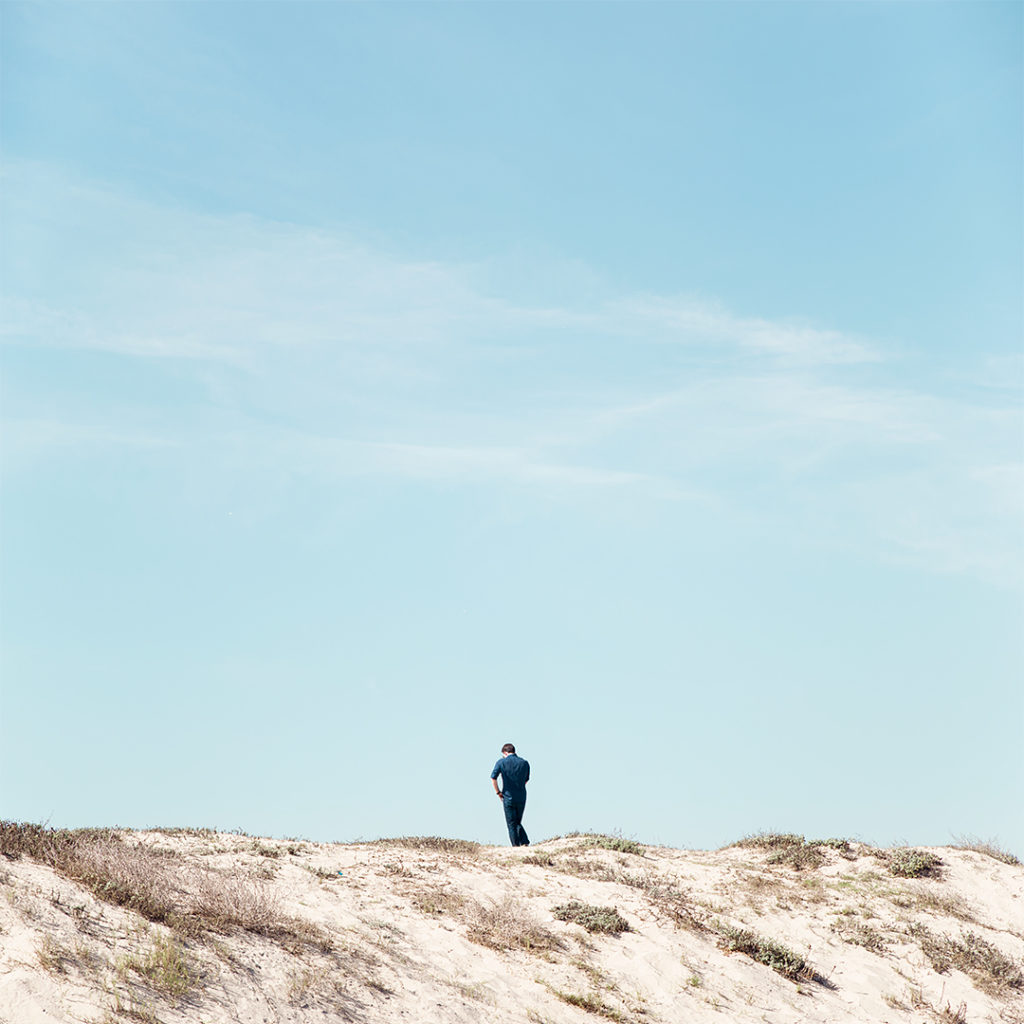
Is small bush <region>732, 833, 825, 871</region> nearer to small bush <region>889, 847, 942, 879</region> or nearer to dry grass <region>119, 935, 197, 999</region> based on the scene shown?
small bush <region>889, 847, 942, 879</region>

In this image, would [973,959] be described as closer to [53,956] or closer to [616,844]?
[616,844]

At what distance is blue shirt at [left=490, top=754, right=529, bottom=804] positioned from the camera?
66.5ft

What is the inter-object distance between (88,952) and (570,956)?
6110 millimetres

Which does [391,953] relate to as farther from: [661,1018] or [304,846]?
[304,846]

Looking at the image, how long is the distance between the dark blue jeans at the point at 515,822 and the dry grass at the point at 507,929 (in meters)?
6.58

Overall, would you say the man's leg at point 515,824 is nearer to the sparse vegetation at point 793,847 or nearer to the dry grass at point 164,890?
the sparse vegetation at point 793,847

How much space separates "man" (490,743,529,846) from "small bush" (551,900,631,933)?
6.17 metres

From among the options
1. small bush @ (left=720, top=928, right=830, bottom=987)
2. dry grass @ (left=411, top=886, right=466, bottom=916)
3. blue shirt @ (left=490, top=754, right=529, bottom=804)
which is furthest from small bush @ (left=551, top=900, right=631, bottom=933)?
blue shirt @ (left=490, top=754, right=529, bottom=804)

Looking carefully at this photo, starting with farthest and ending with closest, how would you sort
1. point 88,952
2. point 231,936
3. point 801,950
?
point 801,950, point 231,936, point 88,952

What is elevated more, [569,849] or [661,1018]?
[569,849]

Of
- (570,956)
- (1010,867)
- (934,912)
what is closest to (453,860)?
(570,956)

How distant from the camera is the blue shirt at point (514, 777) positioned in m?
20.3

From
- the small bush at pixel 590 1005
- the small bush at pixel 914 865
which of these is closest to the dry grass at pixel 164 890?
the small bush at pixel 590 1005

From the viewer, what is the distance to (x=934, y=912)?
55.5 feet
